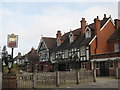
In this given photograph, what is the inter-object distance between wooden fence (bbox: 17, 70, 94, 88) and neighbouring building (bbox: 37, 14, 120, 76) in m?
9.96

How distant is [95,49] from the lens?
110ft

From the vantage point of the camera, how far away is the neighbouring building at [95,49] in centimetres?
2966

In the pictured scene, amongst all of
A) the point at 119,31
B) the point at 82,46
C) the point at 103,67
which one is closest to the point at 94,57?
the point at 103,67

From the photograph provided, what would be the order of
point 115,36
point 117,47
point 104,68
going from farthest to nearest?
point 115,36 → point 117,47 → point 104,68

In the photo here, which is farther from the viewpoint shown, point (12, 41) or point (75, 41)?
point (75, 41)

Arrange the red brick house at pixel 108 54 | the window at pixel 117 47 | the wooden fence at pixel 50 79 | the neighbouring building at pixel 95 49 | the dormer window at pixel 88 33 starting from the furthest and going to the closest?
the dormer window at pixel 88 33 → the window at pixel 117 47 → the neighbouring building at pixel 95 49 → the red brick house at pixel 108 54 → the wooden fence at pixel 50 79

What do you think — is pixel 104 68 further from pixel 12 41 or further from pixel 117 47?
pixel 12 41

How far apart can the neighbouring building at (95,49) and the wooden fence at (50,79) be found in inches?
392

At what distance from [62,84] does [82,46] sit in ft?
61.1

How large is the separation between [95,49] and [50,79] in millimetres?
18215

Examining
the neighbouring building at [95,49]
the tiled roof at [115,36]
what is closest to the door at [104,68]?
the neighbouring building at [95,49]

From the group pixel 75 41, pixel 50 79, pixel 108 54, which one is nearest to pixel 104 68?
pixel 108 54

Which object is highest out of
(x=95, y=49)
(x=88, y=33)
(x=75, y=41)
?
(x=88, y=33)

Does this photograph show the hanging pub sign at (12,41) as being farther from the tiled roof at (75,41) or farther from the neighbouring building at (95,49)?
the tiled roof at (75,41)
